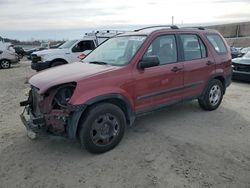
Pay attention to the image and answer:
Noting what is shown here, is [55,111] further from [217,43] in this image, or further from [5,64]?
[5,64]

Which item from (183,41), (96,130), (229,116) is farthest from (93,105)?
(229,116)

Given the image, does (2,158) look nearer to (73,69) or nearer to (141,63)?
(73,69)

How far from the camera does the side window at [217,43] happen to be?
634cm

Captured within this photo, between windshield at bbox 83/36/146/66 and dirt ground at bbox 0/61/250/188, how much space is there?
1.34 meters

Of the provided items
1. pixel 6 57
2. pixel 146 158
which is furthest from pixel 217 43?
pixel 6 57

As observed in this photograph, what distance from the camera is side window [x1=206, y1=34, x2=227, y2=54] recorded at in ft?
20.8

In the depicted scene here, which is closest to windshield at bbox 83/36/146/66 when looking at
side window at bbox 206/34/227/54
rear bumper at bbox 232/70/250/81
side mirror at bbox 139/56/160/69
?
side mirror at bbox 139/56/160/69

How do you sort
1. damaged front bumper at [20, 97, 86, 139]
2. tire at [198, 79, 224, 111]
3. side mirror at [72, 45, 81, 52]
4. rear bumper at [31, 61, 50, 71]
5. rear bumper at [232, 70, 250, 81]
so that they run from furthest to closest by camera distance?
side mirror at [72, 45, 81, 52]
rear bumper at [31, 61, 50, 71]
rear bumper at [232, 70, 250, 81]
tire at [198, 79, 224, 111]
damaged front bumper at [20, 97, 86, 139]

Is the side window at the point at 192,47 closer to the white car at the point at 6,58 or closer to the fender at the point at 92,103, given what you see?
the fender at the point at 92,103

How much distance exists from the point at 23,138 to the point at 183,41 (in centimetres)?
349

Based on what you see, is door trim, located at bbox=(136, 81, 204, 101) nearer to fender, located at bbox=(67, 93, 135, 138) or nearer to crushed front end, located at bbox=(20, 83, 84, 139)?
fender, located at bbox=(67, 93, 135, 138)

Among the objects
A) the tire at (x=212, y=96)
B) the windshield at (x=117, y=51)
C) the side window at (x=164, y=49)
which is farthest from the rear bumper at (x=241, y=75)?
the windshield at (x=117, y=51)

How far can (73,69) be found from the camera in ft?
15.6

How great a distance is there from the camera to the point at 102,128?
4328mm
